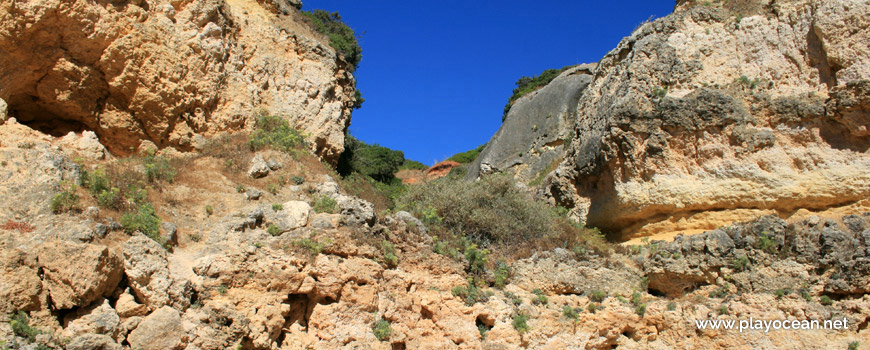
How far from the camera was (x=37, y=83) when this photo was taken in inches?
399

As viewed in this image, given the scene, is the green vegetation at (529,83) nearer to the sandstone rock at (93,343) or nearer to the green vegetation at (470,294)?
the green vegetation at (470,294)

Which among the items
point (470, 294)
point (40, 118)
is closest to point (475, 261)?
point (470, 294)

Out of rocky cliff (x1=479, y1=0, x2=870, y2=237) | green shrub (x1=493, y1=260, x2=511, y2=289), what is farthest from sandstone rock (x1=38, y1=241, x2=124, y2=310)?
rocky cliff (x1=479, y1=0, x2=870, y2=237)

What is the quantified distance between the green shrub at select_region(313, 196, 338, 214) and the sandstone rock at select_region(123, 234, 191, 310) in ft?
8.47

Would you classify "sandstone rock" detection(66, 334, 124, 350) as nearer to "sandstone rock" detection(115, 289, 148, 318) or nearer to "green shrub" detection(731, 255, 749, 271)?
"sandstone rock" detection(115, 289, 148, 318)

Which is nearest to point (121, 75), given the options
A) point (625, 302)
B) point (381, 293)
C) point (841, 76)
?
point (381, 293)

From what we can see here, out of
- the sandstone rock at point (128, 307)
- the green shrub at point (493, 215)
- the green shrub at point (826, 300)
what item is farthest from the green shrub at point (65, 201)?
the green shrub at point (826, 300)

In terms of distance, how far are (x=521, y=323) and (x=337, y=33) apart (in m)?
10.1

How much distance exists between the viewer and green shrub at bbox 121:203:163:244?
25.0 ft

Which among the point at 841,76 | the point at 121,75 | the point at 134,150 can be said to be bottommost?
the point at 134,150

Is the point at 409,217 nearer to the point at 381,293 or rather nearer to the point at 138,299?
the point at 381,293

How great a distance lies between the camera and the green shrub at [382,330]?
8.01 metres

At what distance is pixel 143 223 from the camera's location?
25.4ft

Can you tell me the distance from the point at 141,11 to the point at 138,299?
6429mm
